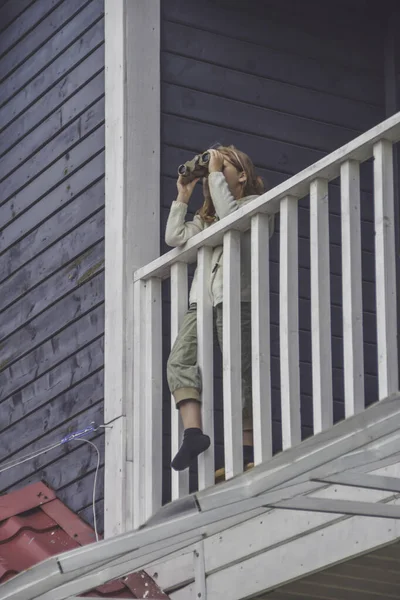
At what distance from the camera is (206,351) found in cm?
596

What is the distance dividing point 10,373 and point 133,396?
4.38 feet

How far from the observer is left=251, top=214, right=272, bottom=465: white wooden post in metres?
5.50

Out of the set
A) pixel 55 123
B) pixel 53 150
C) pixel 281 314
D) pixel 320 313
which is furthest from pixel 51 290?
pixel 320 313

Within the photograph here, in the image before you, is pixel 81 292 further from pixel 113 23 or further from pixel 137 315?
pixel 113 23

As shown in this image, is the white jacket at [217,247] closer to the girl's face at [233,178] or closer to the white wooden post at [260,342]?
the girl's face at [233,178]

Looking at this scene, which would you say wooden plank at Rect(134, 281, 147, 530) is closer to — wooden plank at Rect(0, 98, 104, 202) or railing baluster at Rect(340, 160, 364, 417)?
wooden plank at Rect(0, 98, 104, 202)

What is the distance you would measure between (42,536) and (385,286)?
2.22m

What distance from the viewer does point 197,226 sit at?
633cm

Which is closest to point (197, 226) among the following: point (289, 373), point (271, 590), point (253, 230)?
point (253, 230)

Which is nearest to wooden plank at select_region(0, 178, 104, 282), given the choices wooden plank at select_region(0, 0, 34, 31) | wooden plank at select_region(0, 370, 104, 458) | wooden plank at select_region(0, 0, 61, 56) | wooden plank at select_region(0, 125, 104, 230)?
wooden plank at select_region(0, 125, 104, 230)

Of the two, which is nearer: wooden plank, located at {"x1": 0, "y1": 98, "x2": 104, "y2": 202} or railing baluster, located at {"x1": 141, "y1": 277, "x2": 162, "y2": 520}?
railing baluster, located at {"x1": 141, "y1": 277, "x2": 162, "y2": 520}

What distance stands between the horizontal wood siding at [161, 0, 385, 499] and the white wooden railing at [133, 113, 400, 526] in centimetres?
58

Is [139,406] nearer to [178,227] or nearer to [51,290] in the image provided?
[178,227]


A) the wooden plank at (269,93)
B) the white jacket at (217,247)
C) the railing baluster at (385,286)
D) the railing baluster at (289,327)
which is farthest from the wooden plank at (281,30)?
the railing baluster at (385,286)
